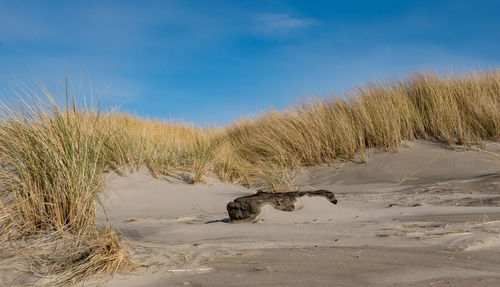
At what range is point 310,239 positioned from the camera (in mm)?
2635

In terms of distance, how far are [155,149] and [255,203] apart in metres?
2.94

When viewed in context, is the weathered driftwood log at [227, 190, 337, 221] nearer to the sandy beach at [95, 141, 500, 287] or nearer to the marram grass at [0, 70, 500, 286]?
the sandy beach at [95, 141, 500, 287]

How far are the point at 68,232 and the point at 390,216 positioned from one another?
7.14 feet

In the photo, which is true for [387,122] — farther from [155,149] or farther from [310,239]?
[310,239]

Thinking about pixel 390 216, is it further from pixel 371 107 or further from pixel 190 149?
pixel 371 107

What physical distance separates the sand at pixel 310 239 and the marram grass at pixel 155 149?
320mm

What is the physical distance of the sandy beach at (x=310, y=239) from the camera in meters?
1.95

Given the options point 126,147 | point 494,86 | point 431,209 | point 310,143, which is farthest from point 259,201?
point 494,86

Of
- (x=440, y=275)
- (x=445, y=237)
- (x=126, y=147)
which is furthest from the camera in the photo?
(x=126, y=147)

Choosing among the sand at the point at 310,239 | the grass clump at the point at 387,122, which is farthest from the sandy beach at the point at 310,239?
the grass clump at the point at 387,122

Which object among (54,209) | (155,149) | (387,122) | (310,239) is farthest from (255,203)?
(387,122)

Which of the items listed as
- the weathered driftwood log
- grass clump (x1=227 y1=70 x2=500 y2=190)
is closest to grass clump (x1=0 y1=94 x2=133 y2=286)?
the weathered driftwood log

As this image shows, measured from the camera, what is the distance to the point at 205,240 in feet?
9.00

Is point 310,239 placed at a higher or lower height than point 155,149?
lower
